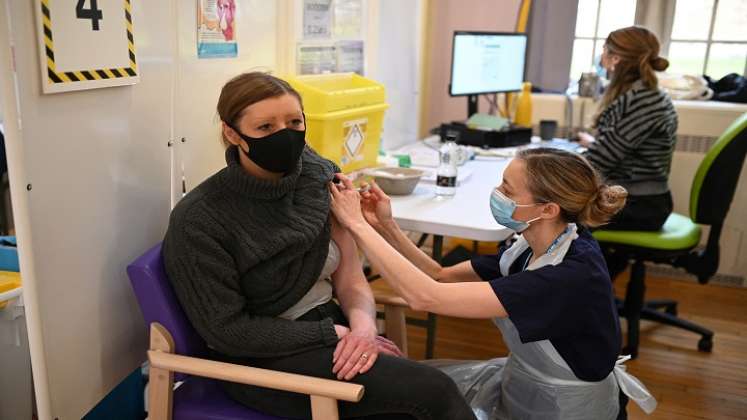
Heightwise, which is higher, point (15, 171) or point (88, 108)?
point (88, 108)

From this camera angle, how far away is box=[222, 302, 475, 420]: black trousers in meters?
1.58

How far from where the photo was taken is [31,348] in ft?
4.81

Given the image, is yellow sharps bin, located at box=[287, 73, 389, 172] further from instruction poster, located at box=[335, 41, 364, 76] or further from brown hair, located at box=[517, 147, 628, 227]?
brown hair, located at box=[517, 147, 628, 227]

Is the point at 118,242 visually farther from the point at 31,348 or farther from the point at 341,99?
the point at 341,99

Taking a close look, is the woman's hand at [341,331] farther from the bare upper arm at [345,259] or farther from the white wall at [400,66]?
the white wall at [400,66]

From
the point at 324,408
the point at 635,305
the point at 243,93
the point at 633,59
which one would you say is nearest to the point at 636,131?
the point at 633,59

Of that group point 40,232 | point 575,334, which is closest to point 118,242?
point 40,232

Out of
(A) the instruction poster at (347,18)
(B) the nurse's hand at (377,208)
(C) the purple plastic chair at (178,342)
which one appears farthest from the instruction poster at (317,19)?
(C) the purple plastic chair at (178,342)

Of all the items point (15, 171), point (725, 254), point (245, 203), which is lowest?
point (725, 254)

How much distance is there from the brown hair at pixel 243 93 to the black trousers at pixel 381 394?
1.92 feet

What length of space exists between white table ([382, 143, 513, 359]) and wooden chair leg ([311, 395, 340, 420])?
2.85 ft

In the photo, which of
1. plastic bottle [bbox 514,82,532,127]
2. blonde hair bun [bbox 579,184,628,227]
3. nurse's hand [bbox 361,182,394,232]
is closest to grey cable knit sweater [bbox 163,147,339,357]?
nurse's hand [bbox 361,182,394,232]

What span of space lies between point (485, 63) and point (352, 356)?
241 centimetres

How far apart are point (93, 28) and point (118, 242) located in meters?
0.51
